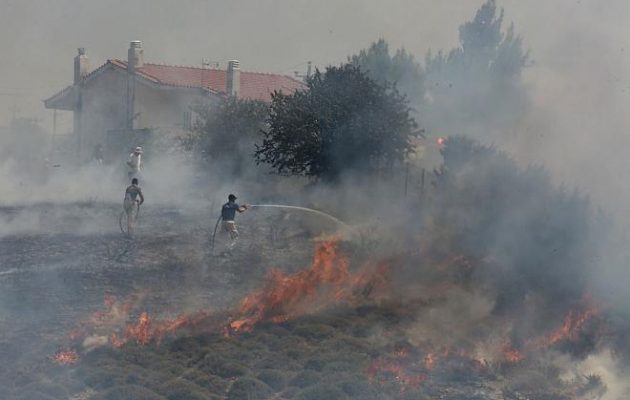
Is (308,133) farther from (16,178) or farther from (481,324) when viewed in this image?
(16,178)

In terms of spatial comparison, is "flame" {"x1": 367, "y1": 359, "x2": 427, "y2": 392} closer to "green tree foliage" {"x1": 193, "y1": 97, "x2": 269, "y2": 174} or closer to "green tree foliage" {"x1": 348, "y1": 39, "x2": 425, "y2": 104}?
"green tree foliage" {"x1": 193, "y1": 97, "x2": 269, "y2": 174}

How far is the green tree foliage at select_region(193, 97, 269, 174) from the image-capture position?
109ft

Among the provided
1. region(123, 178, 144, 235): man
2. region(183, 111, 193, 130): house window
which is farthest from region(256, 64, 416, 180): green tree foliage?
region(183, 111, 193, 130): house window

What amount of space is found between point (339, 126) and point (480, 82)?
11.9 metres

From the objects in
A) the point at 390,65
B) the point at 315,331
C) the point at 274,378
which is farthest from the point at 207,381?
the point at 390,65

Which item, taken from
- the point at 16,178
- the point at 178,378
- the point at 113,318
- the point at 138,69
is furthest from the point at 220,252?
the point at 138,69

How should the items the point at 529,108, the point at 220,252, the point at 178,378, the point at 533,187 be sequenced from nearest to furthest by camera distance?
the point at 178,378, the point at 533,187, the point at 220,252, the point at 529,108

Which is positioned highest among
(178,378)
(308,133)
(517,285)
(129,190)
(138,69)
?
(138,69)

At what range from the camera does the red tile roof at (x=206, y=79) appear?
44094 millimetres

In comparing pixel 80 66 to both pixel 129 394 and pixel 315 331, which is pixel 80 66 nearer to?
pixel 315 331

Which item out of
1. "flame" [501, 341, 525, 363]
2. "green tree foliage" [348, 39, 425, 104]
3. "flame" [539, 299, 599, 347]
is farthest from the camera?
"green tree foliage" [348, 39, 425, 104]

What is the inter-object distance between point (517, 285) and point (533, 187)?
289 cm

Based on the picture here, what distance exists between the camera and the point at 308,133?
87.9ft

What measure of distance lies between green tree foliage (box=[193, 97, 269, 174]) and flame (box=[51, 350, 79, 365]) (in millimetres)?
16092
